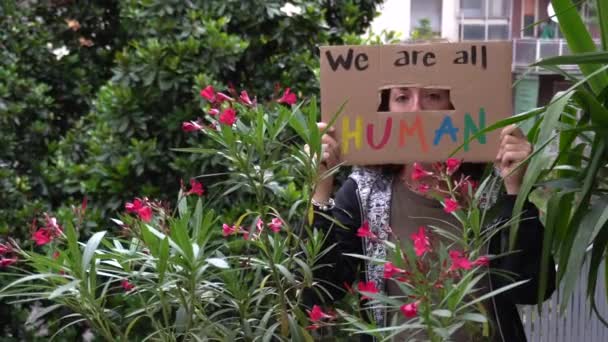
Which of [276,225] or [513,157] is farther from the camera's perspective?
[513,157]

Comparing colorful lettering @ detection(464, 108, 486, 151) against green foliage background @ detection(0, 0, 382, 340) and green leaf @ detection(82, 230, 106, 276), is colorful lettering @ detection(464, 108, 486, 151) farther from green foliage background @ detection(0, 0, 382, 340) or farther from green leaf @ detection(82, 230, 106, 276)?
green foliage background @ detection(0, 0, 382, 340)

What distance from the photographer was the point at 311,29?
14.5 feet

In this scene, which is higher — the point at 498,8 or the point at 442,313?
the point at 442,313

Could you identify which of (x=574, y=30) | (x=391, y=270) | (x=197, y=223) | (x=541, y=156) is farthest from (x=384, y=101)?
(x=391, y=270)

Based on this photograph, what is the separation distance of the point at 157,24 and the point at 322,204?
1.94 metres

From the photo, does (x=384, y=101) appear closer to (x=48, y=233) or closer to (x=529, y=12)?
(x=48, y=233)

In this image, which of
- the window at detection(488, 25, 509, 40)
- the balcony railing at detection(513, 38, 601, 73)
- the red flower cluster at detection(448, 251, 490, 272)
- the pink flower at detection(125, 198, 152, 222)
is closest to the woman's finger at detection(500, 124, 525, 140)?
the red flower cluster at detection(448, 251, 490, 272)

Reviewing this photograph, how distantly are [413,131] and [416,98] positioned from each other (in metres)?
0.11

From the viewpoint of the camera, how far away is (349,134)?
241cm

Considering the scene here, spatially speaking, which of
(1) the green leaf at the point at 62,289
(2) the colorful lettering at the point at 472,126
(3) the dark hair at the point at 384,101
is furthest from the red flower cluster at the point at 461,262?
(3) the dark hair at the point at 384,101

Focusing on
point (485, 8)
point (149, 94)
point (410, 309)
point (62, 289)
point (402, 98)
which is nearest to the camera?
point (410, 309)

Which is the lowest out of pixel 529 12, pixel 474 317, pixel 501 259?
pixel 529 12

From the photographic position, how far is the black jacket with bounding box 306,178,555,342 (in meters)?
2.39

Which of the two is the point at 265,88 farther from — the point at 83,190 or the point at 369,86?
the point at 369,86
